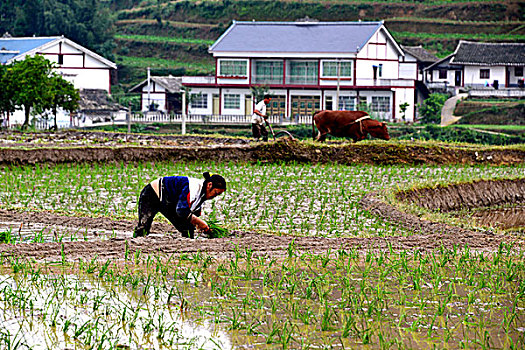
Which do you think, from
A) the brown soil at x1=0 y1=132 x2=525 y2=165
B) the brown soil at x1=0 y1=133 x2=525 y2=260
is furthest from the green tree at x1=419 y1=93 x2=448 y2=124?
the brown soil at x1=0 y1=132 x2=525 y2=165

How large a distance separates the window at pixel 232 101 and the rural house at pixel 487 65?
14024mm

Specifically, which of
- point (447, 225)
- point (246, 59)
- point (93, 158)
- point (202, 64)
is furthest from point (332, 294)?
point (202, 64)

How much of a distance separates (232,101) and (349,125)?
3018 centimetres

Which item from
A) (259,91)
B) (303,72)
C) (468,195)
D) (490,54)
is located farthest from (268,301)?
(490,54)

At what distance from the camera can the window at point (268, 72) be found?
4878cm

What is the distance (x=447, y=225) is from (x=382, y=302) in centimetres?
404

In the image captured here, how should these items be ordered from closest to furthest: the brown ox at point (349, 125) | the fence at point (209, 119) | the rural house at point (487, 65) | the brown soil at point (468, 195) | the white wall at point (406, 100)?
the brown soil at point (468, 195), the brown ox at point (349, 125), the fence at point (209, 119), the white wall at point (406, 100), the rural house at point (487, 65)

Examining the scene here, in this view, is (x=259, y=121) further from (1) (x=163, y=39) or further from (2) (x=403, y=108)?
(1) (x=163, y=39)

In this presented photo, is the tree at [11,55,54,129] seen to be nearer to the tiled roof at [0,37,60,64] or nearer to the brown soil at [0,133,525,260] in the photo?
the brown soil at [0,133,525,260]

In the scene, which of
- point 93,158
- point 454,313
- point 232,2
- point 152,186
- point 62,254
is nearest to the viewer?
point 454,313

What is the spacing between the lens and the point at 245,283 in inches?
265

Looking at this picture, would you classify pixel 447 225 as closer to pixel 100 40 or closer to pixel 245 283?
pixel 245 283

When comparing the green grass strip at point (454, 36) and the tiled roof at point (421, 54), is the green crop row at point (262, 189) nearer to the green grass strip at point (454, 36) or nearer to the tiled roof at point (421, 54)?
the tiled roof at point (421, 54)

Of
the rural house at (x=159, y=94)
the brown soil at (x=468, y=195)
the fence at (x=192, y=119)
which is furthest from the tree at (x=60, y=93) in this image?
the rural house at (x=159, y=94)
